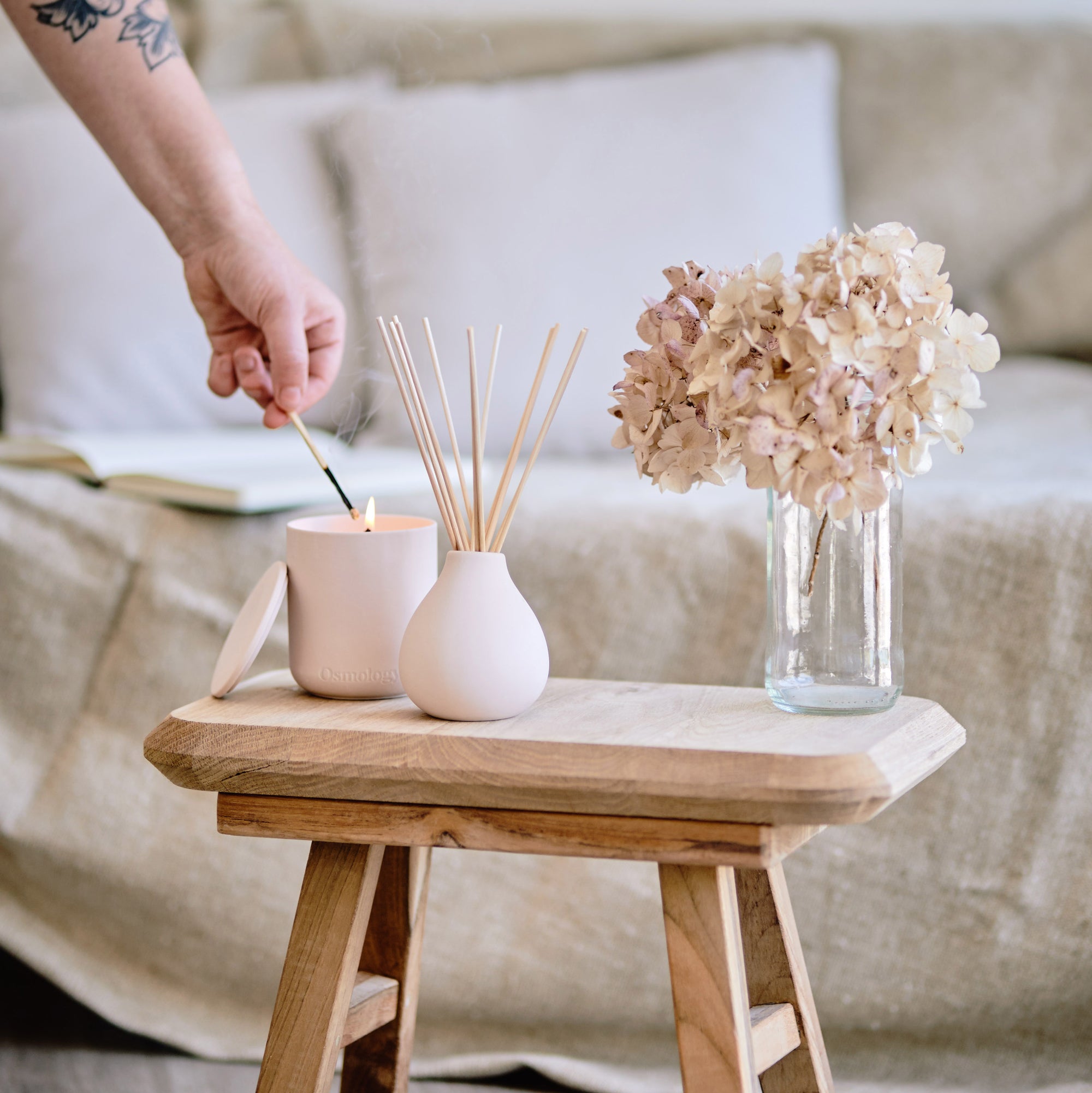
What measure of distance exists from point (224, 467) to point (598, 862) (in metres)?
0.62

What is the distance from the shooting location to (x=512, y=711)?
0.77 m

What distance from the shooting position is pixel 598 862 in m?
1.23

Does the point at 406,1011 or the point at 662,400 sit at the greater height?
the point at 662,400

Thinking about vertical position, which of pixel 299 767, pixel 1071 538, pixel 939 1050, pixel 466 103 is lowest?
pixel 939 1050

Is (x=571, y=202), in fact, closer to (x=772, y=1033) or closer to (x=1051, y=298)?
(x=1051, y=298)

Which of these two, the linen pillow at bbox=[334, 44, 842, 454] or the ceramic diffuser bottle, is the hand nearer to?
the ceramic diffuser bottle

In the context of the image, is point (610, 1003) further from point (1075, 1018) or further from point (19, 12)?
point (19, 12)

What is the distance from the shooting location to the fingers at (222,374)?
110 cm

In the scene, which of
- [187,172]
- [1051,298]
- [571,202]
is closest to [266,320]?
[187,172]

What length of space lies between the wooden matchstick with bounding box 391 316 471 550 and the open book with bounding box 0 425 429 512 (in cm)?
43

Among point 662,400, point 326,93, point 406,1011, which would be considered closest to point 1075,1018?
point 406,1011

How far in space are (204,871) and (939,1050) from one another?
2.32ft

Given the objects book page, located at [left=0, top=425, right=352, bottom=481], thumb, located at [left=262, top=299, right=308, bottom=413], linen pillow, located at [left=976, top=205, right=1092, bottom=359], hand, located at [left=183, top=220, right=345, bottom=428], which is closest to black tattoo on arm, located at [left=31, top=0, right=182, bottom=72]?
hand, located at [left=183, top=220, right=345, bottom=428]

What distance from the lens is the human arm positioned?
104cm
